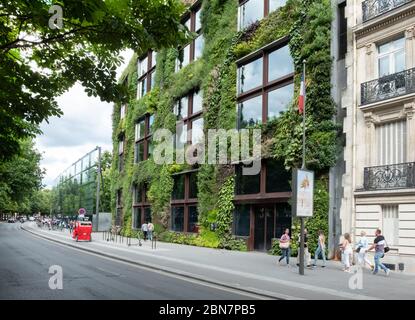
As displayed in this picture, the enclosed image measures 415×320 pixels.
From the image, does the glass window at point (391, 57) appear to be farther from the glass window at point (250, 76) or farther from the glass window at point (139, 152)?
the glass window at point (139, 152)

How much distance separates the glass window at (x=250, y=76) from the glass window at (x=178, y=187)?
9400 millimetres

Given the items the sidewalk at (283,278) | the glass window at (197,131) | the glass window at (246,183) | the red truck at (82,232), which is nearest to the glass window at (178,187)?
the glass window at (197,131)

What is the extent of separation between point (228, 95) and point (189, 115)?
6.38m

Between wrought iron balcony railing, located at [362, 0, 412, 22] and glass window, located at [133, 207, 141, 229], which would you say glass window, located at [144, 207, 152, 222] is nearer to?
glass window, located at [133, 207, 141, 229]

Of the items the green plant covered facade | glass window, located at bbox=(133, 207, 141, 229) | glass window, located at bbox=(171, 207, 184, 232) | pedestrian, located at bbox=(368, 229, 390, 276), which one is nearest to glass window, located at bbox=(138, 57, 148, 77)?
the green plant covered facade

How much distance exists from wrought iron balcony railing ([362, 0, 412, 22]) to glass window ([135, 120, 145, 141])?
28779 mm

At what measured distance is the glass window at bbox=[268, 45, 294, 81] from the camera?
2678 centimetres

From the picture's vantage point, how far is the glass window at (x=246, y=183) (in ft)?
93.4

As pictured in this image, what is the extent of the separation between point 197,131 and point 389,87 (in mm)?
16858

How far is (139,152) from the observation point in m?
48.9

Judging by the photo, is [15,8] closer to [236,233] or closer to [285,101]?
[285,101]

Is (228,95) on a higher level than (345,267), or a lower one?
higher

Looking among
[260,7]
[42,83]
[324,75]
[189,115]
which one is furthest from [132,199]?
[42,83]

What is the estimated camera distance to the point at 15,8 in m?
8.44
